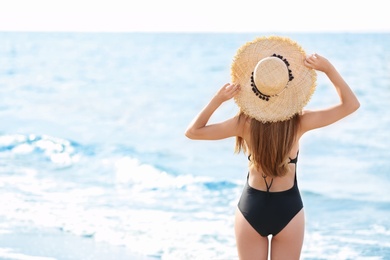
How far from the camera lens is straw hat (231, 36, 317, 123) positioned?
3670 mm

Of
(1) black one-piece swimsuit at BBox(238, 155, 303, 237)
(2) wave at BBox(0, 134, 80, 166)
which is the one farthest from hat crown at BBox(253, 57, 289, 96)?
(2) wave at BBox(0, 134, 80, 166)

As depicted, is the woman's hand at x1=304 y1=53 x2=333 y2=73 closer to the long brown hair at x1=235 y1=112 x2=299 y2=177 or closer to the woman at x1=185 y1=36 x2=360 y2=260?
the woman at x1=185 y1=36 x2=360 y2=260

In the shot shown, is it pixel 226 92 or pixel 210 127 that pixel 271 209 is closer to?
pixel 210 127

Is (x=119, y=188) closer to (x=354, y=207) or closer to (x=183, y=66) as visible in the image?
(x=354, y=207)

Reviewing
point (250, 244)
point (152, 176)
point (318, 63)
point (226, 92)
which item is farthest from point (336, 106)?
point (152, 176)

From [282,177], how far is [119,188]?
5.74 m

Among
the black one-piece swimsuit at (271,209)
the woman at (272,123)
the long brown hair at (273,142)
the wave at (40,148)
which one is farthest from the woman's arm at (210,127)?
the wave at (40,148)

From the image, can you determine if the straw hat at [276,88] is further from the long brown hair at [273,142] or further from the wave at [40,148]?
the wave at [40,148]

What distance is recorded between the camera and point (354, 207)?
870 cm

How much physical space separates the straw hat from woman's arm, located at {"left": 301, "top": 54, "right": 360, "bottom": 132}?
0.07 m

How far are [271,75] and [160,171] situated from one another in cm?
Answer: 713

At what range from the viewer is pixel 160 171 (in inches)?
418

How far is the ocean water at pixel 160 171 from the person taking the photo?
7.26 m

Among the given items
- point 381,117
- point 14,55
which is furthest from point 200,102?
point 14,55
